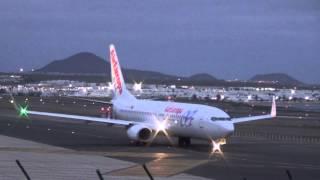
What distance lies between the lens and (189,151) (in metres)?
45.3

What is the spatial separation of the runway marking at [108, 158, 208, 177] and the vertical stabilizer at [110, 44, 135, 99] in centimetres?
1954

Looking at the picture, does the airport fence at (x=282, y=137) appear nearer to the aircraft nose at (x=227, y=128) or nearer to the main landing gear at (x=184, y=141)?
the main landing gear at (x=184, y=141)

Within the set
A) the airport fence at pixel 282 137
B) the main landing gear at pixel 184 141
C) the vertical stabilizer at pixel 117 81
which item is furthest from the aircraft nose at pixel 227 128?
the vertical stabilizer at pixel 117 81

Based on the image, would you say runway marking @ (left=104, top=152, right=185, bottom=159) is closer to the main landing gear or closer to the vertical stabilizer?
the main landing gear

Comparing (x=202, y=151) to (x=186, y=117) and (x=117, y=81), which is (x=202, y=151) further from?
(x=117, y=81)

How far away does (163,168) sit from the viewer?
113 feet

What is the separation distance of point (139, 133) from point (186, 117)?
3.15 metres

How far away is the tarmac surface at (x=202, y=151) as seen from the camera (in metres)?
33.7

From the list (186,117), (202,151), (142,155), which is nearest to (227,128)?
(202,151)

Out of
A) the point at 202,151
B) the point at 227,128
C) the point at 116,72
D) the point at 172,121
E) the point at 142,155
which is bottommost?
the point at 202,151

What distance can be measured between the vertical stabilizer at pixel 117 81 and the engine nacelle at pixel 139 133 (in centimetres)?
830

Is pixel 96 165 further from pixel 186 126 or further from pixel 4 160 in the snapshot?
pixel 186 126

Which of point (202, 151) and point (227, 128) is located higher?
point (227, 128)

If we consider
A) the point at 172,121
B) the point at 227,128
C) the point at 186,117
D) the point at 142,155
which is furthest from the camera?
the point at 172,121
